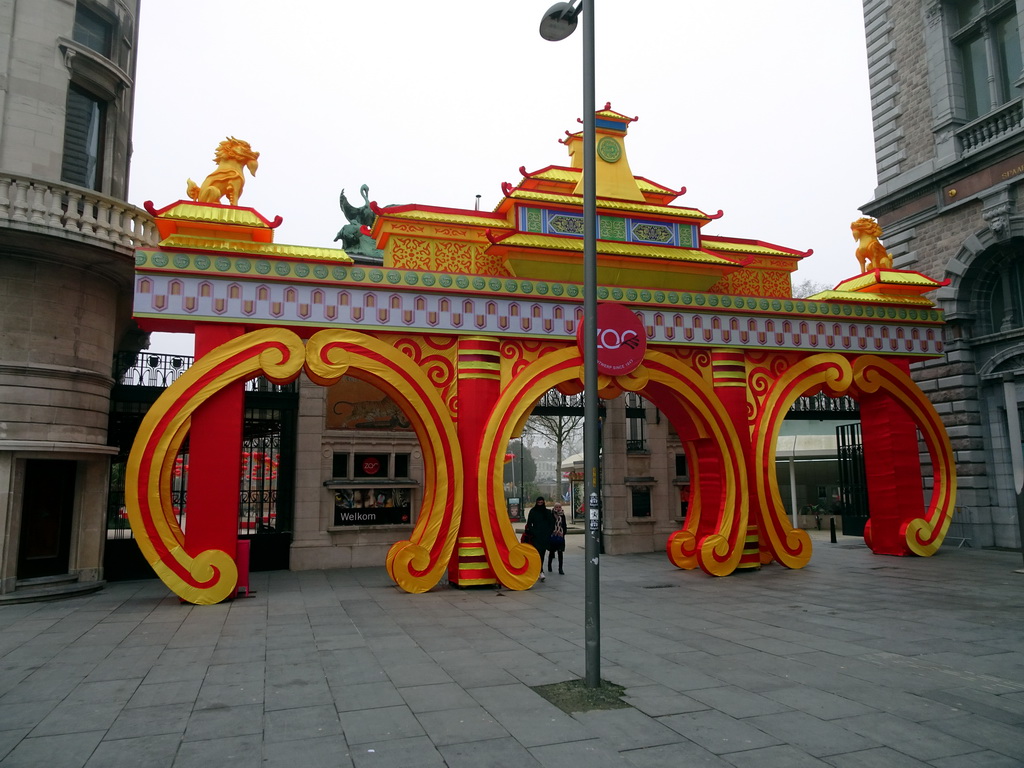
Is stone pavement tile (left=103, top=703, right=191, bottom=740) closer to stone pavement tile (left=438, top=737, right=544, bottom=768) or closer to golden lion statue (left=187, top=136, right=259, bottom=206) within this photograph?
stone pavement tile (left=438, top=737, right=544, bottom=768)

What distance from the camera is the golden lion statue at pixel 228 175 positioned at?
12.4m

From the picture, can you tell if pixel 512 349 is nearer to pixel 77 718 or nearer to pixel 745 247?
pixel 745 247

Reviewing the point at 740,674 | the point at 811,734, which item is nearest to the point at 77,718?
the point at 811,734

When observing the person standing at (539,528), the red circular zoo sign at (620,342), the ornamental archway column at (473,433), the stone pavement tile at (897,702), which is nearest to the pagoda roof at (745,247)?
the red circular zoo sign at (620,342)

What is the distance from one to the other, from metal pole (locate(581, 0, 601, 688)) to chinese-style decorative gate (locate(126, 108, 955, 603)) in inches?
236

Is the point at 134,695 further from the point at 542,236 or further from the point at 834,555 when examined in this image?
the point at 834,555

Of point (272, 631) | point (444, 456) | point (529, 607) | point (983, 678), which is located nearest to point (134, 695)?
point (272, 631)

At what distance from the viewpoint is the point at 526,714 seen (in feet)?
19.0

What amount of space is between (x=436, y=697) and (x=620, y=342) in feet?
26.1

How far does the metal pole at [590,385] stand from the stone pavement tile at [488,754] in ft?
4.92

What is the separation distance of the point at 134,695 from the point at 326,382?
6.39 m

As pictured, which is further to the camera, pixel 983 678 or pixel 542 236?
pixel 542 236

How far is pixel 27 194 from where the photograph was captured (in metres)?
11.8

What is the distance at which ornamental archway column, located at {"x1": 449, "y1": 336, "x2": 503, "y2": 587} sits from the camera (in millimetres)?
12594
